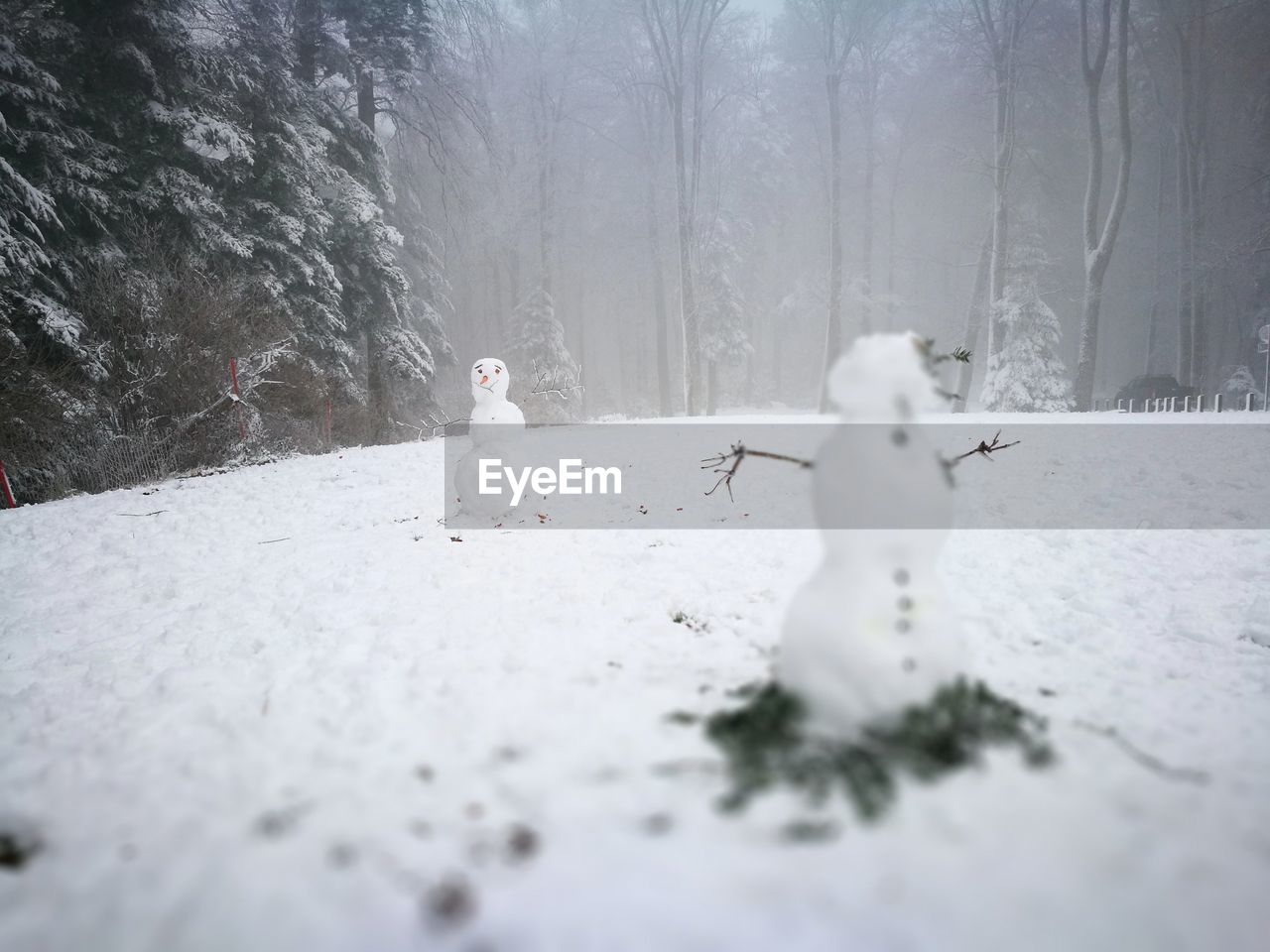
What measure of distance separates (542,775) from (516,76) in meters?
25.2

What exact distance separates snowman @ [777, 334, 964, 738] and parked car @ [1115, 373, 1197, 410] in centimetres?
1875

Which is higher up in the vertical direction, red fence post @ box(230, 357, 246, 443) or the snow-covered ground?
red fence post @ box(230, 357, 246, 443)

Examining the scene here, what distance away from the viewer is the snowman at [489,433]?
19.7 feet

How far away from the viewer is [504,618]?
405 cm

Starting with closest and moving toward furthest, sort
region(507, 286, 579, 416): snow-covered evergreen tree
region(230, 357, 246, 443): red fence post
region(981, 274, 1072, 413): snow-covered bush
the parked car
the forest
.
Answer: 1. the forest
2. region(230, 357, 246, 443): red fence post
3. the parked car
4. region(981, 274, 1072, 413): snow-covered bush
5. region(507, 286, 579, 416): snow-covered evergreen tree

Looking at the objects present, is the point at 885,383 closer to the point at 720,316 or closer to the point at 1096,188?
the point at 1096,188

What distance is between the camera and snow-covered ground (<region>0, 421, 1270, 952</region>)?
139cm

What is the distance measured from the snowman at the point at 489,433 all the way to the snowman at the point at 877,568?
4.43 metres

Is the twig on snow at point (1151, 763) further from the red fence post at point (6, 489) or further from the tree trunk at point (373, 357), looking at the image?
the tree trunk at point (373, 357)

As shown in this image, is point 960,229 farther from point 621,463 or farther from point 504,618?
point 504,618

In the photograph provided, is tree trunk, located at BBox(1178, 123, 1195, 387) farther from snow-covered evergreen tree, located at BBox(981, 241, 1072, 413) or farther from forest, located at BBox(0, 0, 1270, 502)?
snow-covered evergreen tree, located at BBox(981, 241, 1072, 413)

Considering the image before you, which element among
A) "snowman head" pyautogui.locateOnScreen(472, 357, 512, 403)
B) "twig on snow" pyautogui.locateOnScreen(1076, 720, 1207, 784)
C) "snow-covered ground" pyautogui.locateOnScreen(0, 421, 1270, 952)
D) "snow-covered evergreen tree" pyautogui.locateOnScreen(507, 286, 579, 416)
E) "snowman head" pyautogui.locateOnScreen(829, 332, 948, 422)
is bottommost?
"snow-covered ground" pyautogui.locateOnScreen(0, 421, 1270, 952)

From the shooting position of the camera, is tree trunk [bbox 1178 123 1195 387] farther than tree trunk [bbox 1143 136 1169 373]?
No

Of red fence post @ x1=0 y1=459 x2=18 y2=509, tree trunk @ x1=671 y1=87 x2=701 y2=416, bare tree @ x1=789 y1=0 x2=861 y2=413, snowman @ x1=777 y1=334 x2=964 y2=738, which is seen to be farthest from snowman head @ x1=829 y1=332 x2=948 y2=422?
tree trunk @ x1=671 y1=87 x2=701 y2=416
